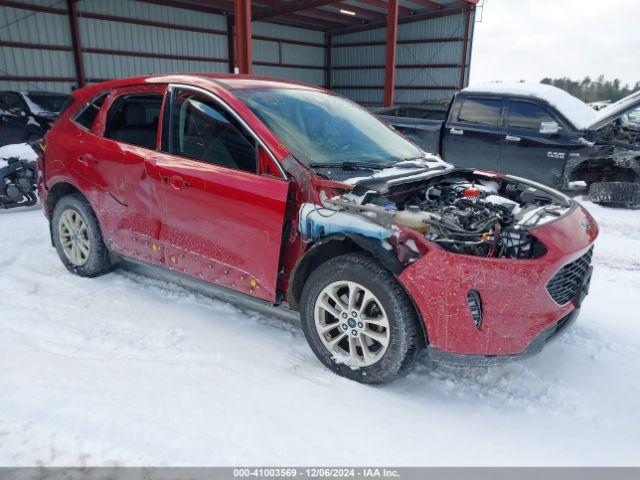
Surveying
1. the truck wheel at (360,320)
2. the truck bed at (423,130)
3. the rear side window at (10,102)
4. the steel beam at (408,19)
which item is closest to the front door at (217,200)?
the truck wheel at (360,320)

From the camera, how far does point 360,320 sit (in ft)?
8.54

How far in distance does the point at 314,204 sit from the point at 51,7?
16.8 m

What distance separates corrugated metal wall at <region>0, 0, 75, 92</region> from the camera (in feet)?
46.9

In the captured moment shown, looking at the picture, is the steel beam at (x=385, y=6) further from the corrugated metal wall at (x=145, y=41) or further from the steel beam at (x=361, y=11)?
the corrugated metal wall at (x=145, y=41)

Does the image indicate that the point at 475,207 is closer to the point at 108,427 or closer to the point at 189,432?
the point at 189,432

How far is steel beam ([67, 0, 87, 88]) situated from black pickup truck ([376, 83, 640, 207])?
13.5m

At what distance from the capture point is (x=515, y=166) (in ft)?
23.9

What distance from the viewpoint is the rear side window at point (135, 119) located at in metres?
3.54

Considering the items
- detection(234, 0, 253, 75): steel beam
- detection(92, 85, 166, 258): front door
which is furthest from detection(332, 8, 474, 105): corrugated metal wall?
detection(92, 85, 166, 258): front door

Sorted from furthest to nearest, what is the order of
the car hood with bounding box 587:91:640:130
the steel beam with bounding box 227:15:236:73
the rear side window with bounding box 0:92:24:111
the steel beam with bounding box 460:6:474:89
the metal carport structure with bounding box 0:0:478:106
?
the steel beam with bounding box 227:15:236:73
the steel beam with bounding box 460:6:474:89
the metal carport structure with bounding box 0:0:478:106
the rear side window with bounding box 0:92:24:111
the car hood with bounding box 587:91:640:130

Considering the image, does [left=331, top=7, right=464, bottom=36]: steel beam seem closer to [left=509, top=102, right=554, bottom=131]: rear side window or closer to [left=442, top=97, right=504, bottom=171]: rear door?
[left=442, top=97, right=504, bottom=171]: rear door

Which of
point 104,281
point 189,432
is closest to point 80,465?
point 189,432

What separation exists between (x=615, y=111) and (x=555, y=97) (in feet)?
4.25

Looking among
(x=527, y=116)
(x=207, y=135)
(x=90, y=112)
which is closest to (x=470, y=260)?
(x=207, y=135)
